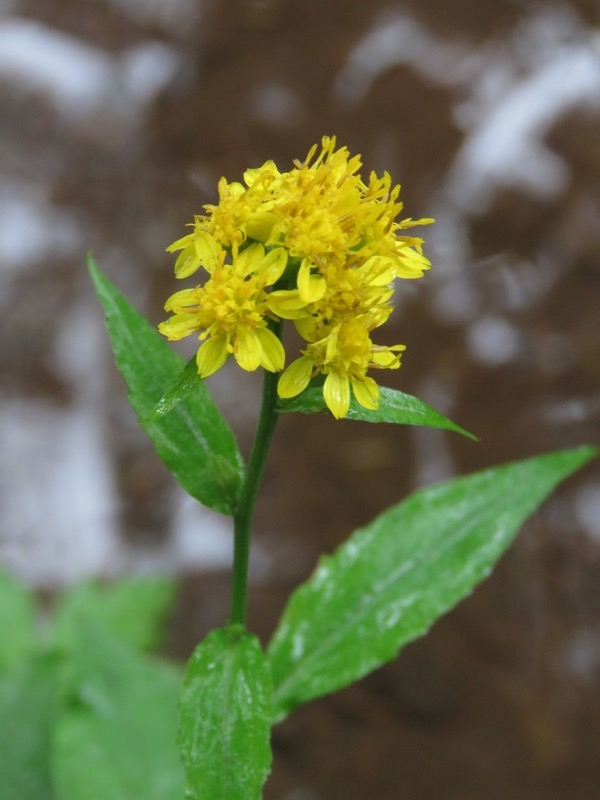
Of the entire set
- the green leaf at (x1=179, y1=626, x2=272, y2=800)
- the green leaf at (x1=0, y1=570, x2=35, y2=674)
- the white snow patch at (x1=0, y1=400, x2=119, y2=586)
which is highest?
the white snow patch at (x1=0, y1=400, x2=119, y2=586)

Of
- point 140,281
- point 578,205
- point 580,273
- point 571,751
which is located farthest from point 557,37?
point 571,751

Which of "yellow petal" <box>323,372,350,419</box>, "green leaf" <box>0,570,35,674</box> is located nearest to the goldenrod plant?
"yellow petal" <box>323,372,350,419</box>

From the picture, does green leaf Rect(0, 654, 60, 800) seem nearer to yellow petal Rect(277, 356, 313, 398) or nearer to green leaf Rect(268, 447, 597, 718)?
green leaf Rect(268, 447, 597, 718)

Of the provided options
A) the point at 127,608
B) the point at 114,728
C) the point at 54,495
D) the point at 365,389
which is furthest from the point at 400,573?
the point at 54,495

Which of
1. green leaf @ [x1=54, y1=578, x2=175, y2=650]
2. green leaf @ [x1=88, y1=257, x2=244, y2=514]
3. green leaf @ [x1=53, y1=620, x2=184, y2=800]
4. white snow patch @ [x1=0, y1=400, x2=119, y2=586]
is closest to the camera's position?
green leaf @ [x1=88, y1=257, x2=244, y2=514]

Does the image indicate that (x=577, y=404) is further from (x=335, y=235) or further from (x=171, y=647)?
(x=335, y=235)

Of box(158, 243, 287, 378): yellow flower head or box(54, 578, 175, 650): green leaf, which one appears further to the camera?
box(54, 578, 175, 650): green leaf
